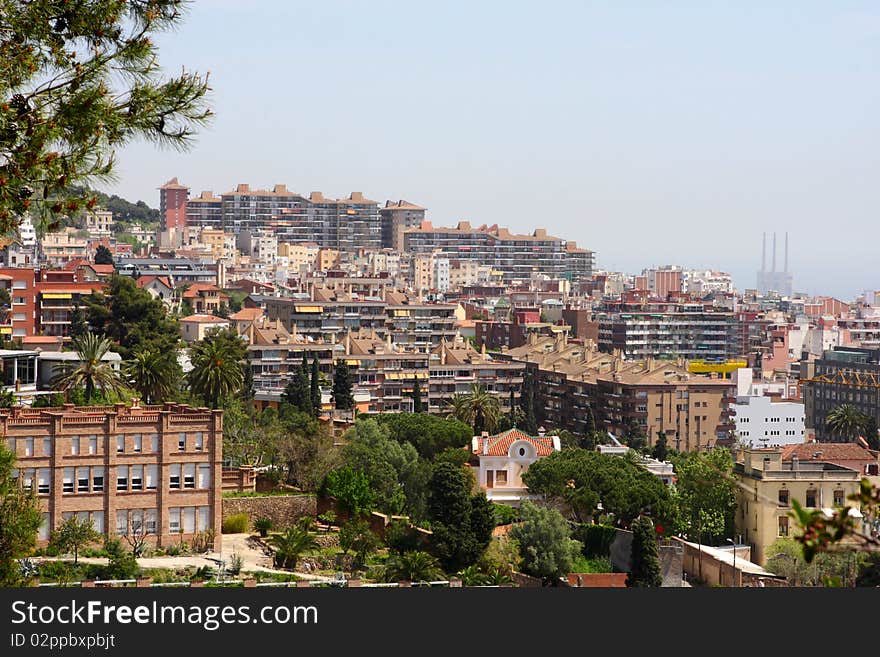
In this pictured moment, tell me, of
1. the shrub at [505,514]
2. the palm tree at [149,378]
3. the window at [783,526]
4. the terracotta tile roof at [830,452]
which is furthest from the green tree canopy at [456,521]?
the terracotta tile roof at [830,452]

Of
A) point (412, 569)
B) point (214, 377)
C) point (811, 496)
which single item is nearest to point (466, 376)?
point (214, 377)

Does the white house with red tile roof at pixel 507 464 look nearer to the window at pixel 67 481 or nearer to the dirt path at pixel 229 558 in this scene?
the dirt path at pixel 229 558

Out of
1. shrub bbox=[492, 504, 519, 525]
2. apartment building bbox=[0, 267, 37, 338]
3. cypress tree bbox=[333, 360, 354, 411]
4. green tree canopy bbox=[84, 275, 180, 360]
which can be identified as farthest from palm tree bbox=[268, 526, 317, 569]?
apartment building bbox=[0, 267, 37, 338]

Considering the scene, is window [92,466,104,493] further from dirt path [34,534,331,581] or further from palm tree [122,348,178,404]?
palm tree [122,348,178,404]

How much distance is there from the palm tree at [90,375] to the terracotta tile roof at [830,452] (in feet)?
50.2

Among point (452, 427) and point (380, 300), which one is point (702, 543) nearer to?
point (452, 427)

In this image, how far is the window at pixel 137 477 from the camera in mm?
27922

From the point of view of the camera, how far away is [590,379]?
62.3 m

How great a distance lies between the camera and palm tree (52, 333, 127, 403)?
33.5 metres

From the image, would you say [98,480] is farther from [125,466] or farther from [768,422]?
[768,422]

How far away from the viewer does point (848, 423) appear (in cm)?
5834

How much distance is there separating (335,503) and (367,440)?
196 inches

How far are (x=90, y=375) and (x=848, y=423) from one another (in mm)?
32987

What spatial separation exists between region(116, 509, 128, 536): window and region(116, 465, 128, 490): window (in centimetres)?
40
